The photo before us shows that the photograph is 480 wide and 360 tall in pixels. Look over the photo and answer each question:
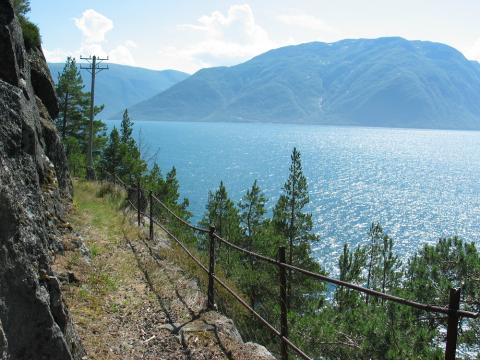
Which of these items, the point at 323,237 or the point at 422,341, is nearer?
the point at 422,341

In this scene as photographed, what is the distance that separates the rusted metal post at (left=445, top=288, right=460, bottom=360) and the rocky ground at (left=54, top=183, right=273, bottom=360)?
11.8 ft

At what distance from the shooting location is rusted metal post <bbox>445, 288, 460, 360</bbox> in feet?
11.2

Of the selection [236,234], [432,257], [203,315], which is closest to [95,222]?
[203,315]

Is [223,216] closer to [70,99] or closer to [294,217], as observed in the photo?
[294,217]

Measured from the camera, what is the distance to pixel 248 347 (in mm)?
6984

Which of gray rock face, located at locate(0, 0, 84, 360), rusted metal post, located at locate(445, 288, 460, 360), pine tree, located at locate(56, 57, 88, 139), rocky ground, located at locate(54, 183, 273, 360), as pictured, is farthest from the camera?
pine tree, located at locate(56, 57, 88, 139)

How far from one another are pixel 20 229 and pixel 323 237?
6658 centimetres

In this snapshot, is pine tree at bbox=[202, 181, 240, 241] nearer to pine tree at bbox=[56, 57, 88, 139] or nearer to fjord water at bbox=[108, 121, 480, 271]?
pine tree at bbox=[56, 57, 88, 139]

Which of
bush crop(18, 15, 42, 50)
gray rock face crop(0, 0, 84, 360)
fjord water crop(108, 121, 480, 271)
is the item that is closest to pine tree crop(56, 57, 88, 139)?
fjord water crop(108, 121, 480, 271)

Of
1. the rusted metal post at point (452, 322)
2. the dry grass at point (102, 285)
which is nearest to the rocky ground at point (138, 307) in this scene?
the dry grass at point (102, 285)

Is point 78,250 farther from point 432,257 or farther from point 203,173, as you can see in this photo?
point 203,173

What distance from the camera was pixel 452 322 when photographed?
11.4 feet

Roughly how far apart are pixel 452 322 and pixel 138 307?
20.0ft

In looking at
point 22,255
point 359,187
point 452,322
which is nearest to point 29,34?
point 22,255
